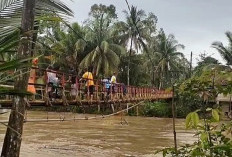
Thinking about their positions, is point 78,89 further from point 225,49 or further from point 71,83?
point 225,49

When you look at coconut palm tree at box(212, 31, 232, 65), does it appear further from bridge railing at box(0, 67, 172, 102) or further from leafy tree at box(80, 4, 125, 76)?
bridge railing at box(0, 67, 172, 102)

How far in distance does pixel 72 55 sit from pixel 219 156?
23.2 meters

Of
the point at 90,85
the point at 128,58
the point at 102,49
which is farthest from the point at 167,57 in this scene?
the point at 90,85

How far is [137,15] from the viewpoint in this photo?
92.1 feet

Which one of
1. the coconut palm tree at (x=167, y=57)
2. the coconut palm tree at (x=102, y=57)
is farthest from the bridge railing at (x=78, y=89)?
the coconut palm tree at (x=167, y=57)

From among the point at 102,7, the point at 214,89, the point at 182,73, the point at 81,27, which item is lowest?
the point at 214,89

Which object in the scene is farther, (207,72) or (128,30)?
(128,30)

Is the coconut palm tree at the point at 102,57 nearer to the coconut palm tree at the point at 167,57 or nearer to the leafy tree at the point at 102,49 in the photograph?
the leafy tree at the point at 102,49

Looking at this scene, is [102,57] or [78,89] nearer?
[78,89]

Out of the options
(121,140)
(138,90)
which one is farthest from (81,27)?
(121,140)

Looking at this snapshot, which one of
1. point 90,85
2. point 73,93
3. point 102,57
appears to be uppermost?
point 102,57

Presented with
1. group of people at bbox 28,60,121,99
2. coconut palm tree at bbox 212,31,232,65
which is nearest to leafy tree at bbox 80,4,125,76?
coconut palm tree at bbox 212,31,232,65

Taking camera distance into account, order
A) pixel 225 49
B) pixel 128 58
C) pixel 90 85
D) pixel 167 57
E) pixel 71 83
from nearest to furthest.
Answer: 1. pixel 71 83
2. pixel 90 85
3. pixel 225 49
4. pixel 128 58
5. pixel 167 57

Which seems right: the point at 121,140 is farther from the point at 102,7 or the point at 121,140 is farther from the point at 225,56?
the point at 102,7
